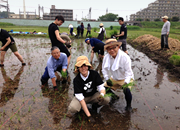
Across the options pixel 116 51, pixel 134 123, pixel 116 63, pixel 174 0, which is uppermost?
pixel 174 0

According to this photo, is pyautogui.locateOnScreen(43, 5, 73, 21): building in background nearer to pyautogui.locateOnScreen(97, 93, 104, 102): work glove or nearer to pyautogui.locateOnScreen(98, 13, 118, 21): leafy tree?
pyautogui.locateOnScreen(98, 13, 118, 21): leafy tree

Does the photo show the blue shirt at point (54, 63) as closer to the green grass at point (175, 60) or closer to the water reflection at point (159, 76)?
the water reflection at point (159, 76)

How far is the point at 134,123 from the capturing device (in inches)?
99.0

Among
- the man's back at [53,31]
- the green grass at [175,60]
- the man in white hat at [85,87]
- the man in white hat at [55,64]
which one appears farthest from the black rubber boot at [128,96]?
the green grass at [175,60]

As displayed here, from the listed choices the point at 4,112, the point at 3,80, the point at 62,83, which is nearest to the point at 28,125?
the point at 4,112

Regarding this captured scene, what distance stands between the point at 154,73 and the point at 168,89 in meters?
1.26

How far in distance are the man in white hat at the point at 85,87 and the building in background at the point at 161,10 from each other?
84032 millimetres

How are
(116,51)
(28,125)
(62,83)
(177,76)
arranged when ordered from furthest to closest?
1. (177,76)
2. (62,83)
3. (116,51)
4. (28,125)

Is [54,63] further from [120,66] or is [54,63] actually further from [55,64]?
[120,66]

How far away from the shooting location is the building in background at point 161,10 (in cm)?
7762

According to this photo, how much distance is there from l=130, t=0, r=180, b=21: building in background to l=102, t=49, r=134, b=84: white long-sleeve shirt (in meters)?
83.6

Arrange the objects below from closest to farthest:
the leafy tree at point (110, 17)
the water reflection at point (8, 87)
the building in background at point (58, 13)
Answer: the water reflection at point (8, 87) < the building in background at point (58, 13) < the leafy tree at point (110, 17)

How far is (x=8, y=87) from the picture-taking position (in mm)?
3818

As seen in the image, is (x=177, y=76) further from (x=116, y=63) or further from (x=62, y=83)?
(x=62, y=83)
